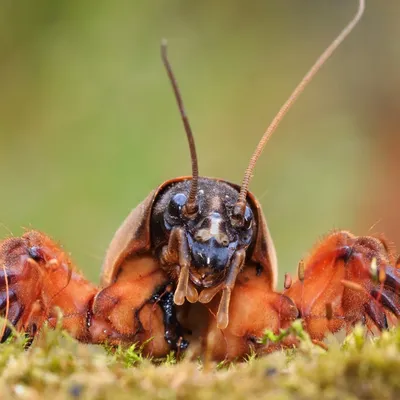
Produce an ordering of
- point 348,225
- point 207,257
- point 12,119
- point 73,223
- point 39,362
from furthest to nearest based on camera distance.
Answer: point 12,119 → point 348,225 → point 73,223 → point 207,257 → point 39,362

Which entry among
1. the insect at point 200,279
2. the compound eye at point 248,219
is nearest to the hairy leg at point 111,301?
the insect at point 200,279

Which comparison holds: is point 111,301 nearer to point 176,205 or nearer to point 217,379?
point 176,205

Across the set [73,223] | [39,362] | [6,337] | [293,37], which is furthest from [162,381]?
[293,37]

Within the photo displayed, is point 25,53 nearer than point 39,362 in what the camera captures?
No

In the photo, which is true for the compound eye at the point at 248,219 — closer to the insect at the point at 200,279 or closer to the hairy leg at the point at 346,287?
the insect at the point at 200,279

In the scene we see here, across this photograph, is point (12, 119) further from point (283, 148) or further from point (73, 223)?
point (283, 148)

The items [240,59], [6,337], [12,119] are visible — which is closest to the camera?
[6,337]

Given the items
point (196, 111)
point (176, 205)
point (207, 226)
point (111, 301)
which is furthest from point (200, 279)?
point (196, 111)
